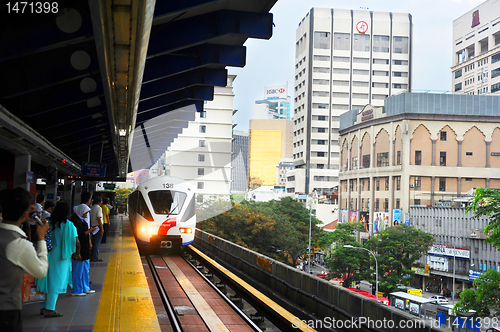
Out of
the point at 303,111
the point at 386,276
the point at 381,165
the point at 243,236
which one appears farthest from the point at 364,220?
the point at 303,111

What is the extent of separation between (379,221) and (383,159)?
27.6 feet

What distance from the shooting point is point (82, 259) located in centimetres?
759

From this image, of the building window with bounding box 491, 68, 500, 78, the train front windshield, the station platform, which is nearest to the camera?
the station platform

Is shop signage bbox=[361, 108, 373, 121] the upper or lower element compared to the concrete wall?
upper

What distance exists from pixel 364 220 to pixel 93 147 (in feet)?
163

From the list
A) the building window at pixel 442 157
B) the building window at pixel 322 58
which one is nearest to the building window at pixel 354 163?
the building window at pixel 442 157

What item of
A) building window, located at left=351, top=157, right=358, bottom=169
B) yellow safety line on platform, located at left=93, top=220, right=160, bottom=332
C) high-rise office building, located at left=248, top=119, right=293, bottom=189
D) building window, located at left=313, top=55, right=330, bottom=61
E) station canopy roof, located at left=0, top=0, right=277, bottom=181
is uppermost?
building window, located at left=313, top=55, right=330, bottom=61

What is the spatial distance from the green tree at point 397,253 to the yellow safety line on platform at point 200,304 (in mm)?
28927

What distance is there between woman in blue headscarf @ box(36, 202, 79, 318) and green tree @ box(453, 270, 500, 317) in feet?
40.9

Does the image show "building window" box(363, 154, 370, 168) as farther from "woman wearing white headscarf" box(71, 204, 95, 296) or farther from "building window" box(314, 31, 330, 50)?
"woman wearing white headscarf" box(71, 204, 95, 296)

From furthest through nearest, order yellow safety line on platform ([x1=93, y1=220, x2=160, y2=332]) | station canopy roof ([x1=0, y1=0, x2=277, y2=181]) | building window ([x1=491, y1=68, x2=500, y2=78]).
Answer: building window ([x1=491, y1=68, x2=500, y2=78]) → yellow safety line on platform ([x1=93, y1=220, x2=160, y2=332]) → station canopy roof ([x1=0, y1=0, x2=277, y2=181])

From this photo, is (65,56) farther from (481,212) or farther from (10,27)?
(481,212)

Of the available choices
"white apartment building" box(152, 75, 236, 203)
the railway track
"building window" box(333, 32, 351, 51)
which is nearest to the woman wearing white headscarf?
the railway track

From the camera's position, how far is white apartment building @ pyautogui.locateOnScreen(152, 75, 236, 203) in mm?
71375
